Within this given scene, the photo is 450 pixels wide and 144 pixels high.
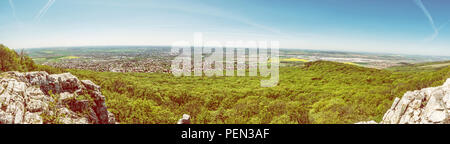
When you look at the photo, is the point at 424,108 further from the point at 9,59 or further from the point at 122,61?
the point at 122,61

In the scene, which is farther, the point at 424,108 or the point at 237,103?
the point at 237,103

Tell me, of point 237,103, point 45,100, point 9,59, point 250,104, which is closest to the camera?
point 45,100

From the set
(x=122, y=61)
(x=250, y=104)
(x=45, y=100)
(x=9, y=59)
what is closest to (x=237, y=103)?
(x=250, y=104)

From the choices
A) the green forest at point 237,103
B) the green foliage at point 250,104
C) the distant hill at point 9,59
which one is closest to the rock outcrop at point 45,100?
the distant hill at point 9,59

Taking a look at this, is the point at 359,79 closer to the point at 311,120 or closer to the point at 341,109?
the point at 341,109

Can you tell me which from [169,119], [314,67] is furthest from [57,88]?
[314,67]

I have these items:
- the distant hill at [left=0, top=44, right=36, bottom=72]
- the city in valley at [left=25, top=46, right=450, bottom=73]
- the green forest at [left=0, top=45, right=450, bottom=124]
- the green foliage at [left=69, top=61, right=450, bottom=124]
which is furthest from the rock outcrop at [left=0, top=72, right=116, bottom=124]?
the city in valley at [left=25, top=46, right=450, bottom=73]

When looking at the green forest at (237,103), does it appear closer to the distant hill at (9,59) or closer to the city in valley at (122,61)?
the distant hill at (9,59)
